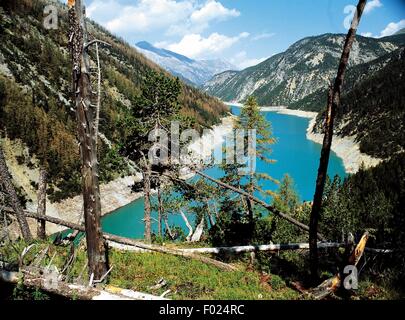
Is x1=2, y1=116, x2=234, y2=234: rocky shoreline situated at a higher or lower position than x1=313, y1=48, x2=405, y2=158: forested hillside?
lower

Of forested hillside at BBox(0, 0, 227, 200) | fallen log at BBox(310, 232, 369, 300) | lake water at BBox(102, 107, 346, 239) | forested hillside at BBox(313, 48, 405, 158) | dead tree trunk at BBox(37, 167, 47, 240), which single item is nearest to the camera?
fallen log at BBox(310, 232, 369, 300)

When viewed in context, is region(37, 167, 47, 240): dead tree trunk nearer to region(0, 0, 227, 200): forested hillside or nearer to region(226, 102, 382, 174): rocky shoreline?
region(0, 0, 227, 200): forested hillside

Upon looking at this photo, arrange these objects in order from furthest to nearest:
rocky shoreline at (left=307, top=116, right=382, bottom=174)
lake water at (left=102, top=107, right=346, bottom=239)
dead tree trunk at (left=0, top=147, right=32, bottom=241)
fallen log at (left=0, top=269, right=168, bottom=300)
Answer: rocky shoreline at (left=307, top=116, right=382, bottom=174)
lake water at (left=102, top=107, right=346, bottom=239)
dead tree trunk at (left=0, top=147, right=32, bottom=241)
fallen log at (left=0, top=269, right=168, bottom=300)

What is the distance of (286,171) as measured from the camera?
97312mm

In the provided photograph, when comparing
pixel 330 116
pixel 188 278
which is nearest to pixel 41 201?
pixel 188 278

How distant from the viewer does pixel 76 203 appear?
60.1 m

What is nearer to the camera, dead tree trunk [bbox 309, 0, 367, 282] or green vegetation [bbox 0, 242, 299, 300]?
dead tree trunk [bbox 309, 0, 367, 282]

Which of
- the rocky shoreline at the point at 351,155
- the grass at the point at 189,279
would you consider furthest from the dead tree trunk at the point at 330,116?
the rocky shoreline at the point at 351,155

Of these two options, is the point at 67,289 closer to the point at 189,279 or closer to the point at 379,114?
the point at 189,279

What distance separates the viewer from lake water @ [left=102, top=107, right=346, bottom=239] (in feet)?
A: 185

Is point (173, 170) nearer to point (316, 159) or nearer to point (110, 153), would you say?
point (110, 153)

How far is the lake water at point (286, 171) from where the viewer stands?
56.4 meters

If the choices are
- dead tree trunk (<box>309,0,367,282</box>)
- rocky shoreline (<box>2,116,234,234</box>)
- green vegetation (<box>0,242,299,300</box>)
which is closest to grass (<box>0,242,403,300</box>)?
green vegetation (<box>0,242,299,300</box>)

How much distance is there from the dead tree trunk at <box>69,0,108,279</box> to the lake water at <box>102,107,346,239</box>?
2413 cm
